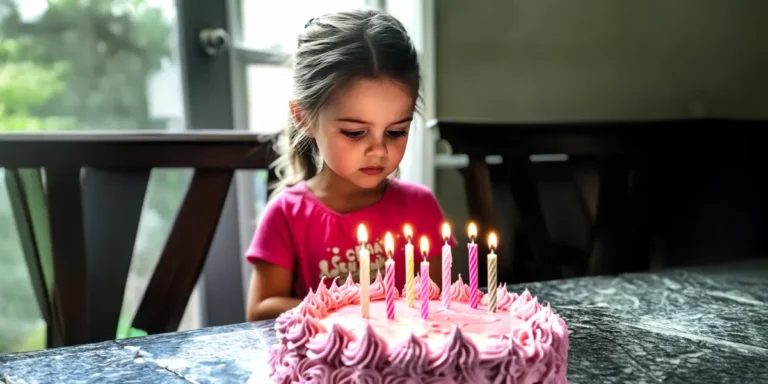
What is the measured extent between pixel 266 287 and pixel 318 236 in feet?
0.49

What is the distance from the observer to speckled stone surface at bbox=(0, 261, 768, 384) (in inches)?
35.3

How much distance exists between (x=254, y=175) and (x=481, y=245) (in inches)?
29.3

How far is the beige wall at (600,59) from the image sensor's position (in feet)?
8.27

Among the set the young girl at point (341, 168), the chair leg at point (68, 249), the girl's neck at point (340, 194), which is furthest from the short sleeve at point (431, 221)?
the chair leg at point (68, 249)

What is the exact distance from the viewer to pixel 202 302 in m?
1.97

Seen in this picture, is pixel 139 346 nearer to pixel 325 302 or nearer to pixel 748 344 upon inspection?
pixel 325 302

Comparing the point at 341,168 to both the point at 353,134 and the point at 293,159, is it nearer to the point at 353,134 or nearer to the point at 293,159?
the point at 353,134

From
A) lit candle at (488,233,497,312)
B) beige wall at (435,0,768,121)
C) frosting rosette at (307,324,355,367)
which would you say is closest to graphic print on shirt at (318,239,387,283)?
lit candle at (488,233,497,312)

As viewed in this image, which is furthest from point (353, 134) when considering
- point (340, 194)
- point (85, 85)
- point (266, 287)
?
point (85, 85)

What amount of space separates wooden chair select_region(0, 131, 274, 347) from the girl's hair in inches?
17.7

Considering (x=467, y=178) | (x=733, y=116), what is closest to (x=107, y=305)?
(x=467, y=178)

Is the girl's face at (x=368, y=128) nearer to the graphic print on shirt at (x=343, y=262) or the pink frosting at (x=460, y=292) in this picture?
the pink frosting at (x=460, y=292)

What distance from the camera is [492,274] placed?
0.88 meters

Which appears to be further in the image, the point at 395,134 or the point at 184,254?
the point at 184,254
